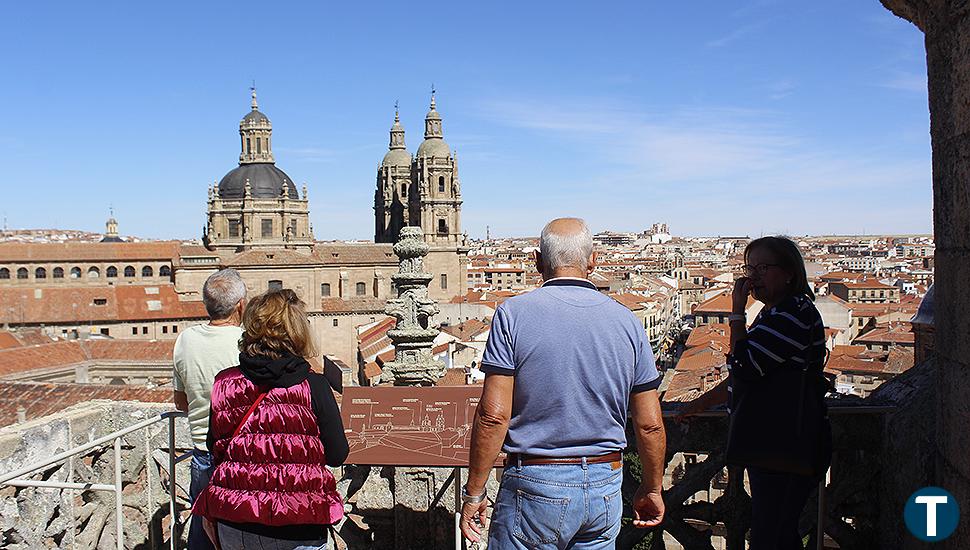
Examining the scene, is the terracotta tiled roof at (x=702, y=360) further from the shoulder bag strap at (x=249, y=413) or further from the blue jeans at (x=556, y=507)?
the shoulder bag strap at (x=249, y=413)

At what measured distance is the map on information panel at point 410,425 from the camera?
12.9 feet

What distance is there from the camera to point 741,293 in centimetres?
336

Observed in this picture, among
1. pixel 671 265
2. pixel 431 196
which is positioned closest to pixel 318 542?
pixel 431 196

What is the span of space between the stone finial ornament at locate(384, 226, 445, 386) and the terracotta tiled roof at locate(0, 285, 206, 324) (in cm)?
4041

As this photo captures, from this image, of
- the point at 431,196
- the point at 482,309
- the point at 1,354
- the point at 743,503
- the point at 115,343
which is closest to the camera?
the point at 743,503

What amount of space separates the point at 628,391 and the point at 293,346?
1.26m

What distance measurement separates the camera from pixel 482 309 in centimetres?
5347

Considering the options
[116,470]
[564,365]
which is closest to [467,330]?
[116,470]

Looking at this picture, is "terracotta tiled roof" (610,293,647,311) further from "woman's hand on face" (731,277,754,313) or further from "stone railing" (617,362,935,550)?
"woman's hand on face" (731,277,754,313)

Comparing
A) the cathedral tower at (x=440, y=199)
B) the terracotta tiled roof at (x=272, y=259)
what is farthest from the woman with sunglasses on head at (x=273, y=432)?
the cathedral tower at (x=440, y=199)

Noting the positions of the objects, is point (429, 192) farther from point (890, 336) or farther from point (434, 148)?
point (890, 336)

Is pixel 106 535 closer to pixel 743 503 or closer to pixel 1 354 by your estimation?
pixel 743 503

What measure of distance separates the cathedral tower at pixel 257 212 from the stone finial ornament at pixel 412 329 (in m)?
55.2

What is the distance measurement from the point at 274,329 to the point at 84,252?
56924 millimetres
